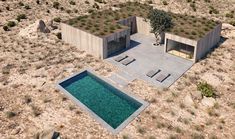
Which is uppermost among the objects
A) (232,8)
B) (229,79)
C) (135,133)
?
(232,8)

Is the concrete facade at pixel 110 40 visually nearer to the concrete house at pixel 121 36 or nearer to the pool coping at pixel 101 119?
the concrete house at pixel 121 36

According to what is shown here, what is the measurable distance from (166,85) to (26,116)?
16784mm

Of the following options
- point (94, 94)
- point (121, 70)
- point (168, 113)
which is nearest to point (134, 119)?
point (168, 113)

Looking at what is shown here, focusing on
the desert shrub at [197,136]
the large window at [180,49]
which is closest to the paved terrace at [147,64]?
the large window at [180,49]

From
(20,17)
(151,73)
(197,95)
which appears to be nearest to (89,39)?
(151,73)

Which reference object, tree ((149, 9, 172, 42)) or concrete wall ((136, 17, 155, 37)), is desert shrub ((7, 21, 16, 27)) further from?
tree ((149, 9, 172, 42))

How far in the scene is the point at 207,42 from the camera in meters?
38.6

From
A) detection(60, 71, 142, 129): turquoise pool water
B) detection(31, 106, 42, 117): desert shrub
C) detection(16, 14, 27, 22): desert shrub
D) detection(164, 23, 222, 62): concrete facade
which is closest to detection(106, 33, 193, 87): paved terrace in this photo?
detection(164, 23, 222, 62): concrete facade

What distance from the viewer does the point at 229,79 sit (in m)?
33.0

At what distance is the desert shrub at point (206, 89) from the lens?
2908cm

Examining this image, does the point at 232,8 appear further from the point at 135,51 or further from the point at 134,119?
the point at 134,119

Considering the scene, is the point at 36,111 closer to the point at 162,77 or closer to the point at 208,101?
the point at 162,77

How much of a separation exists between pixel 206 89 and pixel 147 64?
964 cm

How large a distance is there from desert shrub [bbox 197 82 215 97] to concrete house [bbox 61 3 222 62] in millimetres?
6901
